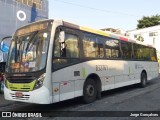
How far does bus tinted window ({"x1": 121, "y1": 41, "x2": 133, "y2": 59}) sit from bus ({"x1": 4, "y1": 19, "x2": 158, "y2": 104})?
1.54 m

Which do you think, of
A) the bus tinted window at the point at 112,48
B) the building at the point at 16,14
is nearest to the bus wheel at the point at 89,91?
the bus tinted window at the point at 112,48

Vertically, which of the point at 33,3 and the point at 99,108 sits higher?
the point at 33,3

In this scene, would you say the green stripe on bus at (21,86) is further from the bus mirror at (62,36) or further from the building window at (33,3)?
the building window at (33,3)

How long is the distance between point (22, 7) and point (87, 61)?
10289mm

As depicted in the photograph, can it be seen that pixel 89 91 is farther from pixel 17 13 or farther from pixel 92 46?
pixel 17 13

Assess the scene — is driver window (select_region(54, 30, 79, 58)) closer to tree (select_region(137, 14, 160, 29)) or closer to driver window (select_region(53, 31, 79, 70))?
driver window (select_region(53, 31, 79, 70))

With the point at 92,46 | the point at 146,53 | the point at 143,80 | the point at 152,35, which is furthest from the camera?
the point at 152,35

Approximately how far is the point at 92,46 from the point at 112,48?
183 centimetres

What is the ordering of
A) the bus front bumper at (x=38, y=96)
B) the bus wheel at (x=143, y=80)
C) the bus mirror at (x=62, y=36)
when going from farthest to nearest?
1. the bus wheel at (x=143, y=80)
2. the bus mirror at (x=62, y=36)
3. the bus front bumper at (x=38, y=96)

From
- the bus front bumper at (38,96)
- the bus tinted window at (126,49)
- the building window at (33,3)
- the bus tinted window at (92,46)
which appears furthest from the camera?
the building window at (33,3)

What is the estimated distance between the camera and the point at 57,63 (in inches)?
333

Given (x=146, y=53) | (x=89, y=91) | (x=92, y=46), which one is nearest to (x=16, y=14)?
(x=146, y=53)

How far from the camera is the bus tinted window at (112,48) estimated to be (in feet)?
38.0

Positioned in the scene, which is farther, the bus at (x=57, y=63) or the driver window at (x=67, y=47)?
the driver window at (x=67, y=47)
